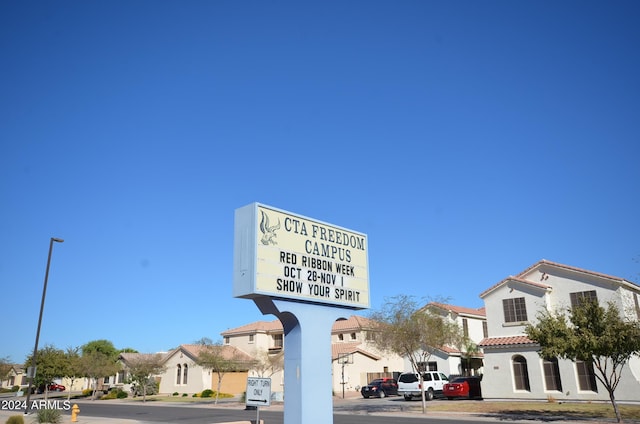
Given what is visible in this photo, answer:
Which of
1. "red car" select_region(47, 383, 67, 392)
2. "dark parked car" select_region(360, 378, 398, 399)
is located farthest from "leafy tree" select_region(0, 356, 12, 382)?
"dark parked car" select_region(360, 378, 398, 399)

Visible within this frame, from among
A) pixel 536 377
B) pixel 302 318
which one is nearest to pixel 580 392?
pixel 536 377

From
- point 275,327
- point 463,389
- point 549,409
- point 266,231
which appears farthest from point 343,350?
point 266,231

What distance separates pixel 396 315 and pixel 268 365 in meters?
22.9

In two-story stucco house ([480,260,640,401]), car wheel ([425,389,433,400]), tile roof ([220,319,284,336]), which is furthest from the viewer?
tile roof ([220,319,284,336])

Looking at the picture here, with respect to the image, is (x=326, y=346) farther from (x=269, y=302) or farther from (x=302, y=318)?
(x=269, y=302)

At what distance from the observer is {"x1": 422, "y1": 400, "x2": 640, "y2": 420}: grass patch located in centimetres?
2380

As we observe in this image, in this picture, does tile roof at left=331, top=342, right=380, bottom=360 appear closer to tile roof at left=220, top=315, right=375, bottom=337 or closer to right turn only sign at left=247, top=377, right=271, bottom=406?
tile roof at left=220, top=315, right=375, bottom=337

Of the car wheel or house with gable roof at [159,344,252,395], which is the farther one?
house with gable roof at [159,344,252,395]

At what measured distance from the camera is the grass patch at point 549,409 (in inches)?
937

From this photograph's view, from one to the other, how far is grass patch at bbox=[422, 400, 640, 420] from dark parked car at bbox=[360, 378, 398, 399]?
37.8 feet

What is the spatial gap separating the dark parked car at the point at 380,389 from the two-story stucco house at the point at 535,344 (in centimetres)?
1023

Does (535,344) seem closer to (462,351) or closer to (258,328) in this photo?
(462,351)

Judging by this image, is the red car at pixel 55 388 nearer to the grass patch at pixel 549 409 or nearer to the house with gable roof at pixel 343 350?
the house with gable roof at pixel 343 350

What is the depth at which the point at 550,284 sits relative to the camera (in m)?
35.1
